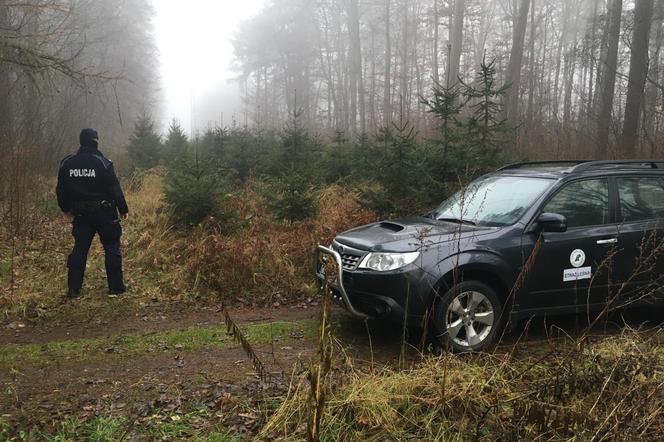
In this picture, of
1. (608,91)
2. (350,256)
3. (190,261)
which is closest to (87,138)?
(190,261)

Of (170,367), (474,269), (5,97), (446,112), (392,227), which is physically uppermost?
(5,97)

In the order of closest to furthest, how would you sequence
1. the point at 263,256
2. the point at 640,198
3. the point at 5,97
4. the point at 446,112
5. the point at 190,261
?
the point at 640,198 → the point at 190,261 → the point at 263,256 → the point at 446,112 → the point at 5,97

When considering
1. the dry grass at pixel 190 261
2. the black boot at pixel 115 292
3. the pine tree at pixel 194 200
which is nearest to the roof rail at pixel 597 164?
the dry grass at pixel 190 261

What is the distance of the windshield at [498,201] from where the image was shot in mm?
5309

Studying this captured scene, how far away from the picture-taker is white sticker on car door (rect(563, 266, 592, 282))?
16.8 feet

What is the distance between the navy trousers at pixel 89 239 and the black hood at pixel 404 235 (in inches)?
131

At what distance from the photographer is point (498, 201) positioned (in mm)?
5617

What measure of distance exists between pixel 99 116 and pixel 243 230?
2396cm

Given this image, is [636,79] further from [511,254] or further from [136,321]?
[136,321]

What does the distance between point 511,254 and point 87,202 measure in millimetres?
5355

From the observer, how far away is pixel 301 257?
26.9 feet

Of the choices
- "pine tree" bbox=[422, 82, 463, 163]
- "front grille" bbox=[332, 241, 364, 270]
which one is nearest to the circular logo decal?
A: "front grille" bbox=[332, 241, 364, 270]

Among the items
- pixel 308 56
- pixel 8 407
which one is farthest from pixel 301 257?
pixel 308 56

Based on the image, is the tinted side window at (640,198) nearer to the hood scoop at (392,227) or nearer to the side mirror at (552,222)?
the side mirror at (552,222)
